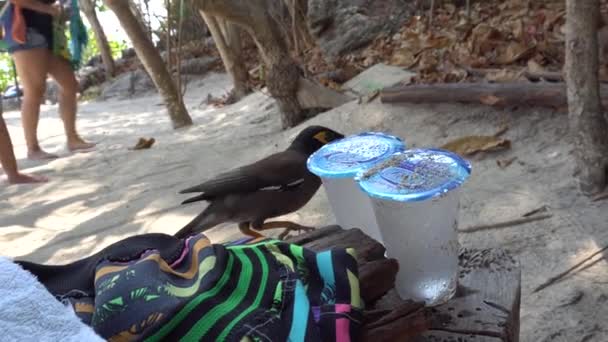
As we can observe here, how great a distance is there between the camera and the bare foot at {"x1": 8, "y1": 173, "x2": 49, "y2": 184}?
5219 mm

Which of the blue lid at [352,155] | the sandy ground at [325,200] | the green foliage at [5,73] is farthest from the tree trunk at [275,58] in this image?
the green foliage at [5,73]

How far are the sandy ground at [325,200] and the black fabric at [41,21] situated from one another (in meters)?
1.21

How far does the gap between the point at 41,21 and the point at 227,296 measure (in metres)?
5.18

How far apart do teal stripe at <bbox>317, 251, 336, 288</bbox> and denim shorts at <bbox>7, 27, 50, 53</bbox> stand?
16.8 feet

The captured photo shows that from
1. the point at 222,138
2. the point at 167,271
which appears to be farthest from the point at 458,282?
the point at 222,138

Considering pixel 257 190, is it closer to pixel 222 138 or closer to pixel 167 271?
pixel 167 271

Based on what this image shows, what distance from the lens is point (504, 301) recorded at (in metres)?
1.41

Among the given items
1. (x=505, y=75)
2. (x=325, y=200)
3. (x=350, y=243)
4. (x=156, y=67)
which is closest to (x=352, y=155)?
(x=350, y=243)

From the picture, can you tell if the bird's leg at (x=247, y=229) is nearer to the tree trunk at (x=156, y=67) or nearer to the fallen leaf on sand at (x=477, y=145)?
the fallen leaf on sand at (x=477, y=145)

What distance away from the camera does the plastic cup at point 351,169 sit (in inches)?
59.1

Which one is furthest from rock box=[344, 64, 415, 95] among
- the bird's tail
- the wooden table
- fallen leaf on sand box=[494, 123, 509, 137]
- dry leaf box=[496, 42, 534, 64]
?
the wooden table

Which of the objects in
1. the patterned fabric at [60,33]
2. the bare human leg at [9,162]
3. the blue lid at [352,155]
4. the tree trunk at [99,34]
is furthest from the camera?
the tree trunk at [99,34]

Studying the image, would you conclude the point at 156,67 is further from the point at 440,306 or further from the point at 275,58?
the point at 440,306

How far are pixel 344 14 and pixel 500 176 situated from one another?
5.23 metres
